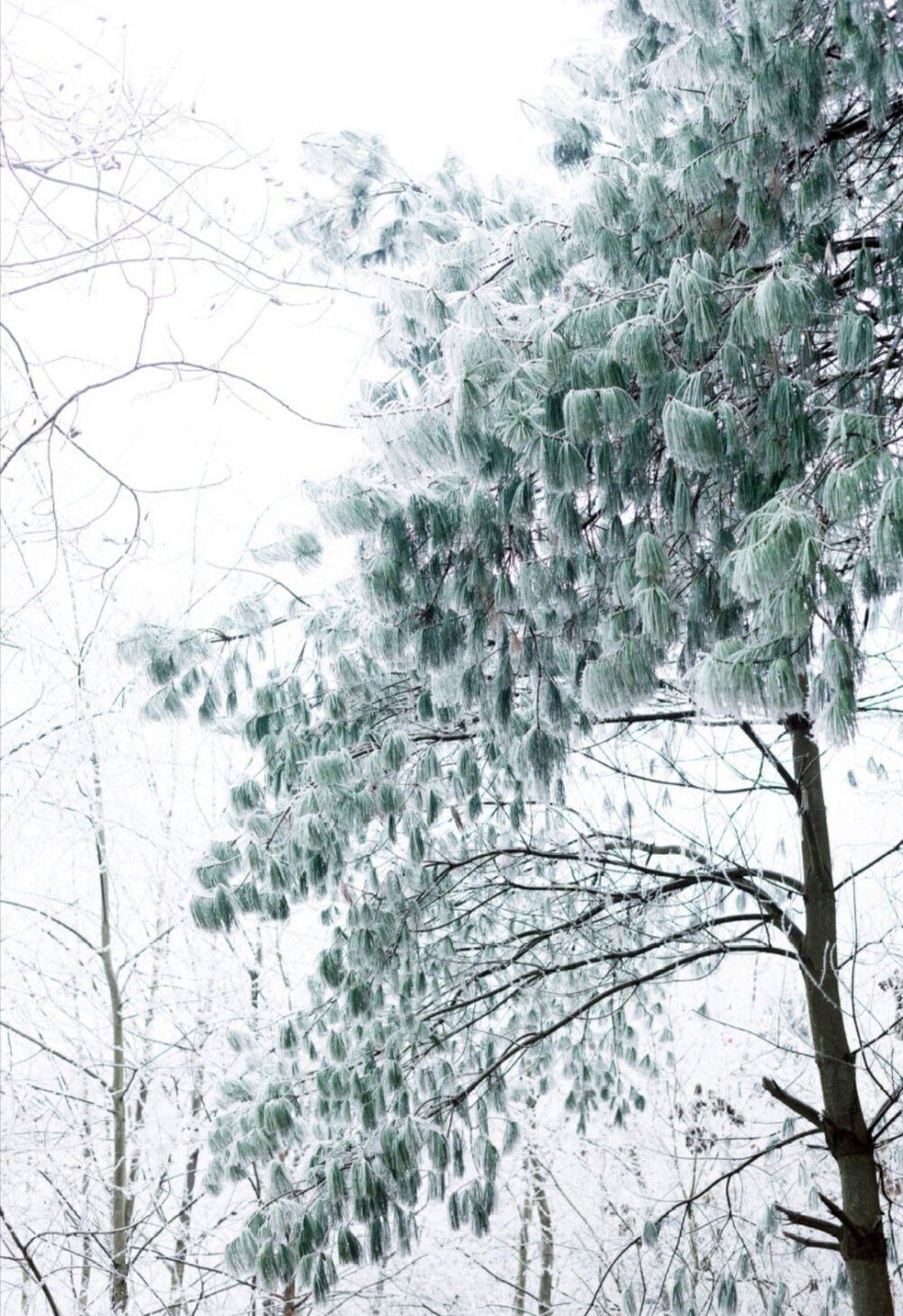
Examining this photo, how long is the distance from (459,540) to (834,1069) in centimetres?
179

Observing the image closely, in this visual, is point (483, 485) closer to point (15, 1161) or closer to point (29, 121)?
point (29, 121)

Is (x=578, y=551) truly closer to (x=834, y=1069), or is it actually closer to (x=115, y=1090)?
(x=834, y=1069)

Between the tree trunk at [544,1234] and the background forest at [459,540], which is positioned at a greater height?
the background forest at [459,540]

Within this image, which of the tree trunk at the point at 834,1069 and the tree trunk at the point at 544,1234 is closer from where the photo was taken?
the tree trunk at the point at 834,1069

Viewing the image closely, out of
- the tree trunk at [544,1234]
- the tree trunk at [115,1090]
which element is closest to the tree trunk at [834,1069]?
the tree trunk at [115,1090]

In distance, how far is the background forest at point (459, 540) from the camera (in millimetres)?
1476

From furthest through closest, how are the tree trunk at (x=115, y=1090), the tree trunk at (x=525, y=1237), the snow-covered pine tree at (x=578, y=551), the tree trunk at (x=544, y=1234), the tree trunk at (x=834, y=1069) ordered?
the tree trunk at (x=525, y=1237)
the tree trunk at (x=544, y=1234)
the tree trunk at (x=115, y=1090)
the tree trunk at (x=834, y=1069)
the snow-covered pine tree at (x=578, y=551)

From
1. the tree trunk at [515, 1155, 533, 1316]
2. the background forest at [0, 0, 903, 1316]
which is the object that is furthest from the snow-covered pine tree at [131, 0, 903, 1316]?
the tree trunk at [515, 1155, 533, 1316]

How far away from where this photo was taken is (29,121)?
133 centimetres

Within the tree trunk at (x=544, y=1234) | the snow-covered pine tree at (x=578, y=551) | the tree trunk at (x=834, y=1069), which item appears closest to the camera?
the snow-covered pine tree at (x=578, y=551)

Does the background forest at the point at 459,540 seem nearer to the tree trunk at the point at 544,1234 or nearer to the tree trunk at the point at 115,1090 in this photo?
the tree trunk at the point at 115,1090

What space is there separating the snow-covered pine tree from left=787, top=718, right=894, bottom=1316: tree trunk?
1 centimetres

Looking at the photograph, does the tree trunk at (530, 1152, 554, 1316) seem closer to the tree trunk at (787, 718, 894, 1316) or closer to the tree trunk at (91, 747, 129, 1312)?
the tree trunk at (91, 747, 129, 1312)

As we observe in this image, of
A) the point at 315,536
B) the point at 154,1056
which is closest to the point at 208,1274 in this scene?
the point at 154,1056
